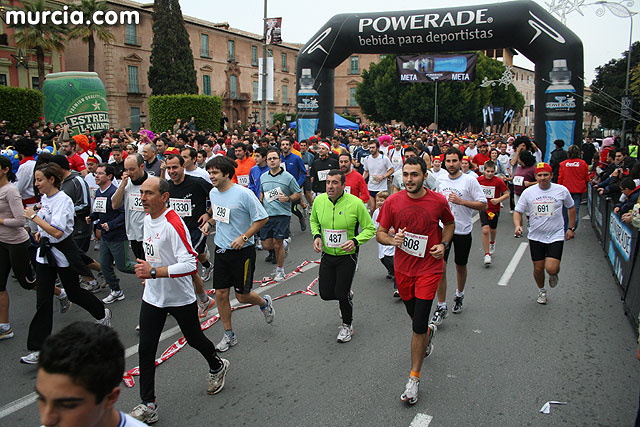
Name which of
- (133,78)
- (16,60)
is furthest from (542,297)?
(133,78)

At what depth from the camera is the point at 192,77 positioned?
41.3m

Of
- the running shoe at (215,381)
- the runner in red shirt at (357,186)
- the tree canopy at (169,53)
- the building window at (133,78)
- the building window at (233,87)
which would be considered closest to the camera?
the running shoe at (215,381)

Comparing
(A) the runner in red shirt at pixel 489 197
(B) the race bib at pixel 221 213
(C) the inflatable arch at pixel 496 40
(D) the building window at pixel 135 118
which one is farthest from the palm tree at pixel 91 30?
(B) the race bib at pixel 221 213

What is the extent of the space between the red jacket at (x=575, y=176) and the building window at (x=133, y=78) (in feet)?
128

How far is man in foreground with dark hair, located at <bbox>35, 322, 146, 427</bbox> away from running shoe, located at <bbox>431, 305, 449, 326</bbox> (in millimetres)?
4535

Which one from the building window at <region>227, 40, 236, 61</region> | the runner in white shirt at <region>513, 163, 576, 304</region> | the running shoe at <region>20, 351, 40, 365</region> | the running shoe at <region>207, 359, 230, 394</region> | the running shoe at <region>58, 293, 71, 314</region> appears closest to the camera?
the running shoe at <region>207, 359, 230, 394</region>

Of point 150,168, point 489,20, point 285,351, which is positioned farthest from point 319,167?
point 489,20

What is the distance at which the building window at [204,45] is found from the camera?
157 feet

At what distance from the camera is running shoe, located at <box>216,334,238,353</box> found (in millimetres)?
5243

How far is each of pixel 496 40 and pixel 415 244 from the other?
1427 cm

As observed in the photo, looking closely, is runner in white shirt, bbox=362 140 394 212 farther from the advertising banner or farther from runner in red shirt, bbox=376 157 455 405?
the advertising banner

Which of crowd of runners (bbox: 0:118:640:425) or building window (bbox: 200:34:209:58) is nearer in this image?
crowd of runners (bbox: 0:118:640:425)
